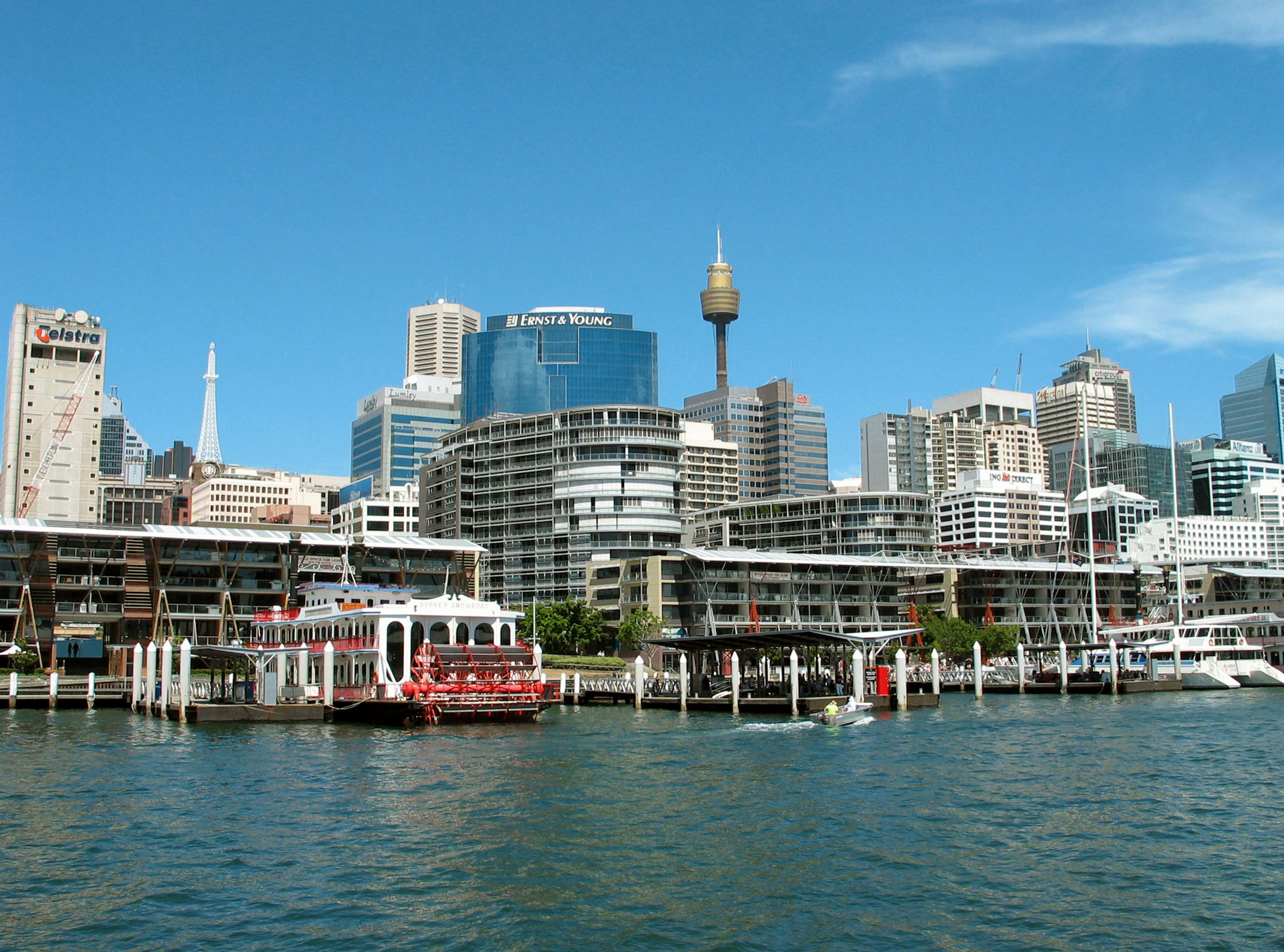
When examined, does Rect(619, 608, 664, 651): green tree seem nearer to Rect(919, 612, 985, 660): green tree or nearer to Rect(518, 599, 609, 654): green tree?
Rect(518, 599, 609, 654): green tree

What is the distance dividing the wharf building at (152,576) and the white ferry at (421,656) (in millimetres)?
34218

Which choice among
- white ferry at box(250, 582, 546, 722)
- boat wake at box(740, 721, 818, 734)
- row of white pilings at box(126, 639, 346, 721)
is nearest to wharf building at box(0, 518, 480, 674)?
row of white pilings at box(126, 639, 346, 721)

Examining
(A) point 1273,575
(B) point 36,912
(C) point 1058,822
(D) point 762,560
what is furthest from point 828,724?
(A) point 1273,575

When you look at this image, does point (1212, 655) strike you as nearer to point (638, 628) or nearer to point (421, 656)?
point (638, 628)

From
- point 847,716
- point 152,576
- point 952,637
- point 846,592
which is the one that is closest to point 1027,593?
point 846,592

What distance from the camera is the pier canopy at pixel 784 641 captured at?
258ft

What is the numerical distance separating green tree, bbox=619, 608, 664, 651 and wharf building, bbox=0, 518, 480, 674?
2600 centimetres

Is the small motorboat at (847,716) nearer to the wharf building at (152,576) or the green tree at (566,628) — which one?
the wharf building at (152,576)

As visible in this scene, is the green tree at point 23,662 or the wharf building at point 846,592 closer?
the green tree at point 23,662

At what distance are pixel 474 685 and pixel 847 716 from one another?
20.7m

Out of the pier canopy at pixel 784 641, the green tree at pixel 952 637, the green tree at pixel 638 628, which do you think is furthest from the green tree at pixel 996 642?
the pier canopy at pixel 784 641

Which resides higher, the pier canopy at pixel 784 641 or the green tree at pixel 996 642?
the pier canopy at pixel 784 641

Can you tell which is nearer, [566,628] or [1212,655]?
[1212,655]

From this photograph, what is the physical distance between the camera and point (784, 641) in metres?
81.0
